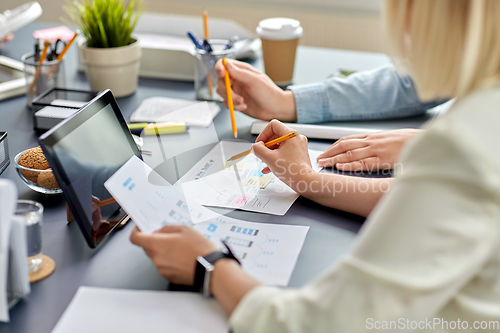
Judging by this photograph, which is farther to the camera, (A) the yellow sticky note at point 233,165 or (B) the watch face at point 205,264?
(A) the yellow sticky note at point 233,165

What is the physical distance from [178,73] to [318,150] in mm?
571

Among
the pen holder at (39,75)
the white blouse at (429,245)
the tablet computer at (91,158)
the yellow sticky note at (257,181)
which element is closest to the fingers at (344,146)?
the yellow sticky note at (257,181)

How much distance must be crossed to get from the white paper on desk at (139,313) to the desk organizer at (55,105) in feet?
1.66

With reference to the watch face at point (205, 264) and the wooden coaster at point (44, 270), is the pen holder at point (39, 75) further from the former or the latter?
the watch face at point (205, 264)

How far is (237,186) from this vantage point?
0.83 metres

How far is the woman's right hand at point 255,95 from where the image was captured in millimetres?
1088

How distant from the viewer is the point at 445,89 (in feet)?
1.53

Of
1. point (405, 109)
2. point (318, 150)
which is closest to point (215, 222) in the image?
point (318, 150)

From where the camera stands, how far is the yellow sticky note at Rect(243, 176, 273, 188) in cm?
84

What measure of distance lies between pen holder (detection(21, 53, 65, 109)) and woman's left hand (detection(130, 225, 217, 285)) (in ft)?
2.28

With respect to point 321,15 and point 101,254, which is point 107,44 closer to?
point 101,254

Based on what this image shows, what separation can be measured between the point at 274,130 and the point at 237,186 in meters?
0.13

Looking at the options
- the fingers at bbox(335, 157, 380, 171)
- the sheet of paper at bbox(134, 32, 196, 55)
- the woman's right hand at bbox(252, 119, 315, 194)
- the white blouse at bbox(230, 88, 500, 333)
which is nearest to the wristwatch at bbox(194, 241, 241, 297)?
the white blouse at bbox(230, 88, 500, 333)

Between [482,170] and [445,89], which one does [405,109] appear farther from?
[482,170]
